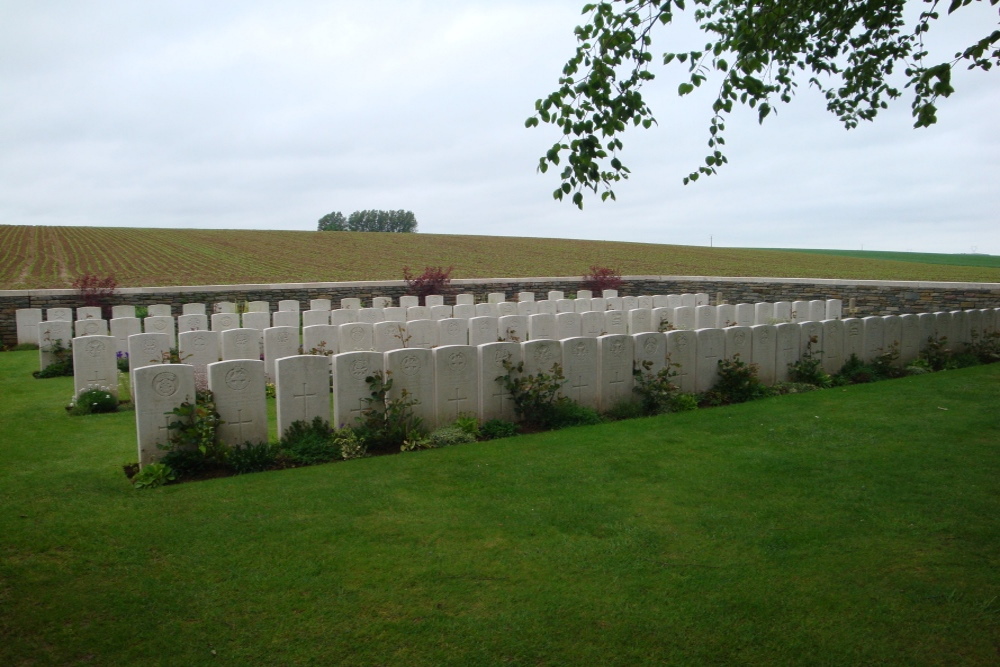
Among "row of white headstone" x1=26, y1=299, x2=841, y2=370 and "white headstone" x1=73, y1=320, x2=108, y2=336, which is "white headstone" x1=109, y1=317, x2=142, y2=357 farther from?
"white headstone" x1=73, y1=320, x2=108, y2=336

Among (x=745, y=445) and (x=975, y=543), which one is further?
(x=745, y=445)

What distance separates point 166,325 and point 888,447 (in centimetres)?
1048

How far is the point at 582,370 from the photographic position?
305 inches

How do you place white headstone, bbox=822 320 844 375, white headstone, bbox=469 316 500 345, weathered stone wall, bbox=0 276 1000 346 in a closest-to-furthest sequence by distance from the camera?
white headstone, bbox=822 320 844 375, white headstone, bbox=469 316 500 345, weathered stone wall, bbox=0 276 1000 346

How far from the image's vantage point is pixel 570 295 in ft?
70.4

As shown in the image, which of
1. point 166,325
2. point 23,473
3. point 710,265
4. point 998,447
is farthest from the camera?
point 710,265

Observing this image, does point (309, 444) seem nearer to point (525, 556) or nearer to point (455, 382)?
point (455, 382)

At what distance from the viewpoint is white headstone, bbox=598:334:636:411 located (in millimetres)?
7855

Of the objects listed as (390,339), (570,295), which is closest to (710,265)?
(570,295)

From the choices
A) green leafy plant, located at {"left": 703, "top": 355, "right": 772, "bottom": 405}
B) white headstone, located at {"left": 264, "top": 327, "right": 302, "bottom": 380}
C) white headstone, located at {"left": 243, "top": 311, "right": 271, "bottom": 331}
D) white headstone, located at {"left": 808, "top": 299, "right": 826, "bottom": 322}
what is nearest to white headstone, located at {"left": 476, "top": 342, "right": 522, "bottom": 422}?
green leafy plant, located at {"left": 703, "top": 355, "right": 772, "bottom": 405}

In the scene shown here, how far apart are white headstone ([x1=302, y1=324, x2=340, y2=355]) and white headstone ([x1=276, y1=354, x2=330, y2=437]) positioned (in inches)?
127

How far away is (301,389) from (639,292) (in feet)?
61.1

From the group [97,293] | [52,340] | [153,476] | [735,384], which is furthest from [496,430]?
[97,293]

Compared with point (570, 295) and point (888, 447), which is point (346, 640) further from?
point (570, 295)
